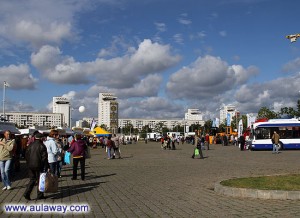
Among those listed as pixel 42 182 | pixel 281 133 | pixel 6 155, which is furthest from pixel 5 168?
pixel 281 133

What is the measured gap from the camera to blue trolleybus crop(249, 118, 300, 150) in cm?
3934

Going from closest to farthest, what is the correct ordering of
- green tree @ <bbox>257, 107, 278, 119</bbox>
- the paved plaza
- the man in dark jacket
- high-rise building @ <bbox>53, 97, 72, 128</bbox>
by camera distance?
1. the paved plaza
2. the man in dark jacket
3. green tree @ <bbox>257, 107, 278, 119</bbox>
4. high-rise building @ <bbox>53, 97, 72, 128</bbox>

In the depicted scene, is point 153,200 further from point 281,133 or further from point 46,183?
point 281,133

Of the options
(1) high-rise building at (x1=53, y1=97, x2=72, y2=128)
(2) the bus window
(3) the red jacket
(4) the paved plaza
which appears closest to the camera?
(4) the paved plaza

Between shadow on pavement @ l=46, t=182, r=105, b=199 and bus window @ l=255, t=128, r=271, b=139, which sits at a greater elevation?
bus window @ l=255, t=128, r=271, b=139

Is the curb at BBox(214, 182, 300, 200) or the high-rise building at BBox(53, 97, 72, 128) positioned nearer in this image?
the curb at BBox(214, 182, 300, 200)

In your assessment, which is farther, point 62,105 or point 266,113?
point 62,105

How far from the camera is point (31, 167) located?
34.4 feet

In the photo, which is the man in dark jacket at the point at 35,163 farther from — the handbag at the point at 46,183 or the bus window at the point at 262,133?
the bus window at the point at 262,133

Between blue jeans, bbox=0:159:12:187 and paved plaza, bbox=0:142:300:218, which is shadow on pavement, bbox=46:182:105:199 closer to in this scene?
paved plaza, bbox=0:142:300:218

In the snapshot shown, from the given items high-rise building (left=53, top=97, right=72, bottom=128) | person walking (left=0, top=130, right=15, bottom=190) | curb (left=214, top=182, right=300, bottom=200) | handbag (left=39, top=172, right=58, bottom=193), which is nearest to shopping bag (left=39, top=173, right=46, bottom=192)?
handbag (left=39, top=172, right=58, bottom=193)

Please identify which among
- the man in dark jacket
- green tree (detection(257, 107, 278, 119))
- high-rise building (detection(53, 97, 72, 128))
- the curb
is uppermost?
high-rise building (detection(53, 97, 72, 128))

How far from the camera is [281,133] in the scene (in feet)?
129

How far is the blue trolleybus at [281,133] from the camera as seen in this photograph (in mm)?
39344
